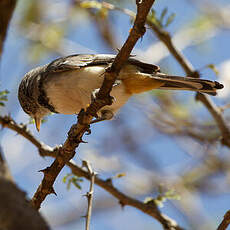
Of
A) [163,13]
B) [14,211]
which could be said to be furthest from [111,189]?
[14,211]

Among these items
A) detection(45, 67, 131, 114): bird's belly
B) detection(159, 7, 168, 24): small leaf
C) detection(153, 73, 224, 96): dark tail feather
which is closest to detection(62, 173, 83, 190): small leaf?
detection(45, 67, 131, 114): bird's belly

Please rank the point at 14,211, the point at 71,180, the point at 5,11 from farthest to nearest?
the point at 71,180 → the point at 5,11 → the point at 14,211

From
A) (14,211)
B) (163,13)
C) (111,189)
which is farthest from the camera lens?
(163,13)

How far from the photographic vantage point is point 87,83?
188 inches

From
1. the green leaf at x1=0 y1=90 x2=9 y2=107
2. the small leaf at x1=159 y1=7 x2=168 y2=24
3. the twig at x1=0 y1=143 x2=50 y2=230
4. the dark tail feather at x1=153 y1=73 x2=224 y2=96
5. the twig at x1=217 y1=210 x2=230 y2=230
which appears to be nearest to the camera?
the twig at x1=0 y1=143 x2=50 y2=230

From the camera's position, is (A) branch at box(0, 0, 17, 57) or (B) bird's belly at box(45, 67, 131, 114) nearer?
(A) branch at box(0, 0, 17, 57)

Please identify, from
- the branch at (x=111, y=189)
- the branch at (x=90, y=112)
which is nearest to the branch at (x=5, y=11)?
the branch at (x=90, y=112)

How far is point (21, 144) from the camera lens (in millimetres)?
9203

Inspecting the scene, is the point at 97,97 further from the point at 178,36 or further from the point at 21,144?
the point at 21,144

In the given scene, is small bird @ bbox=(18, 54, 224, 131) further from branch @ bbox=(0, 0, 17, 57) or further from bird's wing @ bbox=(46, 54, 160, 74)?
branch @ bbox=(0, 0, 17, 57)

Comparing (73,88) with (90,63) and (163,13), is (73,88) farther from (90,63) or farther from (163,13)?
(163,13)

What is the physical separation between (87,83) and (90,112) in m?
1.23

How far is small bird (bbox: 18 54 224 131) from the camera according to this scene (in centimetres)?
478

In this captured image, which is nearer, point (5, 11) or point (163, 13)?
point (5, 11)
